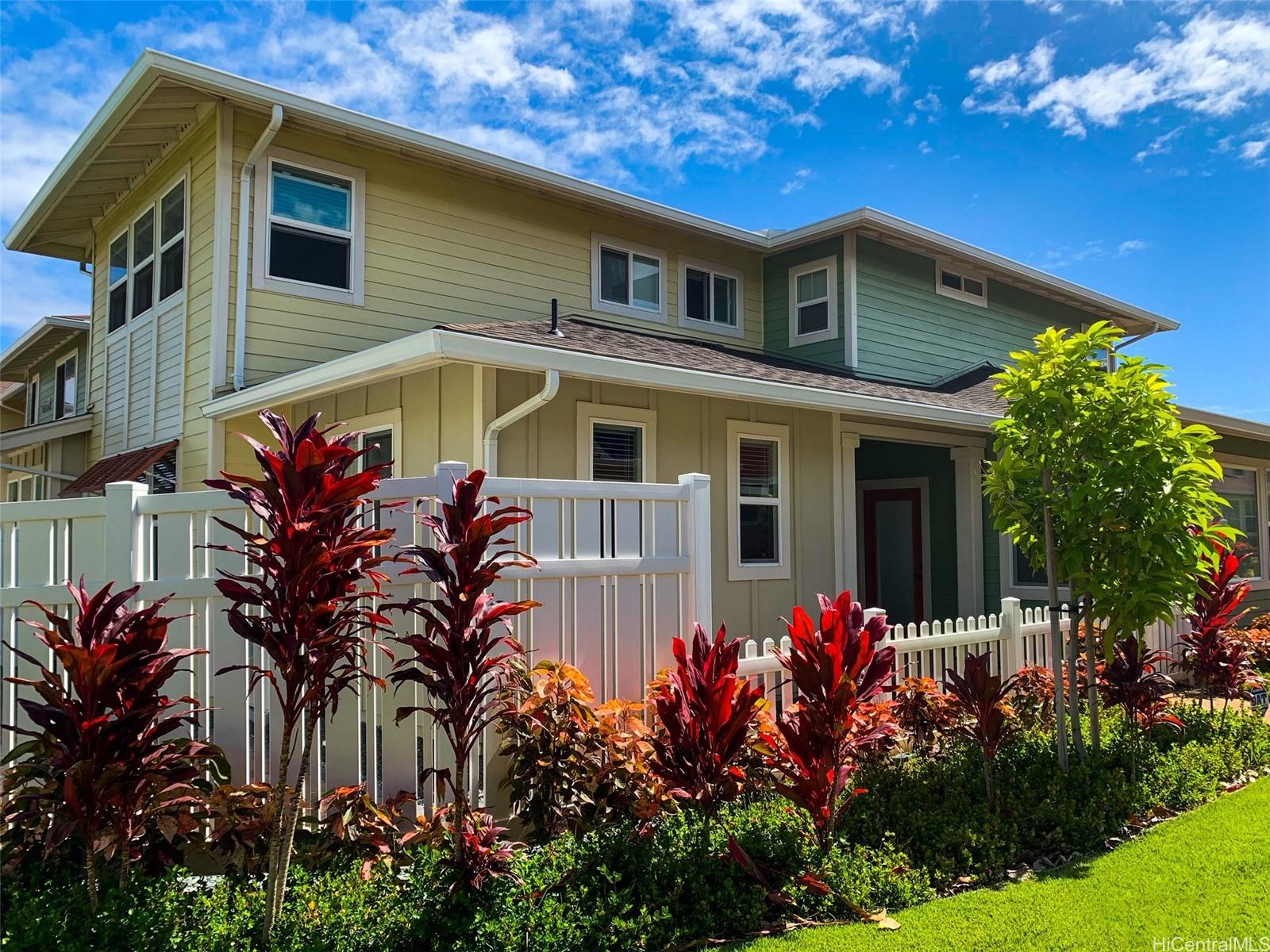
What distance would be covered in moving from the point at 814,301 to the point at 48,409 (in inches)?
548

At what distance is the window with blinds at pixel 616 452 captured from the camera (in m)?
7.81

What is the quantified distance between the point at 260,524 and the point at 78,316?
1202 cm

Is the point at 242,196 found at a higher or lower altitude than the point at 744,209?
lower

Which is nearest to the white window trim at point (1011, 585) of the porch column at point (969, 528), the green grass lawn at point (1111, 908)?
the porch column at point (969, 528)

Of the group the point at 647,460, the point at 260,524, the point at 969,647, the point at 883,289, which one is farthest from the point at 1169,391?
the point at 883,289

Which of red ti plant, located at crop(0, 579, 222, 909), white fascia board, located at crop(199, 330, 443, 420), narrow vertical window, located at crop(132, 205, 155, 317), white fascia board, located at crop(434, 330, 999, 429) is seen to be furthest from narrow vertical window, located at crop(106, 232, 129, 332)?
red ti plant, located at crop(0, 579, 222, 909)

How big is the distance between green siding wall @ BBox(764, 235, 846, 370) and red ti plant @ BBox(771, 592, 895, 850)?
762cm

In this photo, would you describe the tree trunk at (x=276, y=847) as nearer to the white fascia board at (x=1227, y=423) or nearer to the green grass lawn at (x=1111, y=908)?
the green grass lawn at (x=1111, y=908)

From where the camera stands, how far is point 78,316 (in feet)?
44.7

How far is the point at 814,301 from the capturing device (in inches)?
478

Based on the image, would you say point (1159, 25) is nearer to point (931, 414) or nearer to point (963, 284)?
point (963, 284)

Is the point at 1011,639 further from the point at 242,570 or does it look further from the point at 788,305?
the point at 788,305

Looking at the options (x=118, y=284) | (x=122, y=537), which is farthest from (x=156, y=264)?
(x=122, y=537)

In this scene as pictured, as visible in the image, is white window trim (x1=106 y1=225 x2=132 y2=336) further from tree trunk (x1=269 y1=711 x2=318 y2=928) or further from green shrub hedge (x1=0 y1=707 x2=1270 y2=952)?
tree trunk (x1=269 y1=711 x2=318 y2=928)
